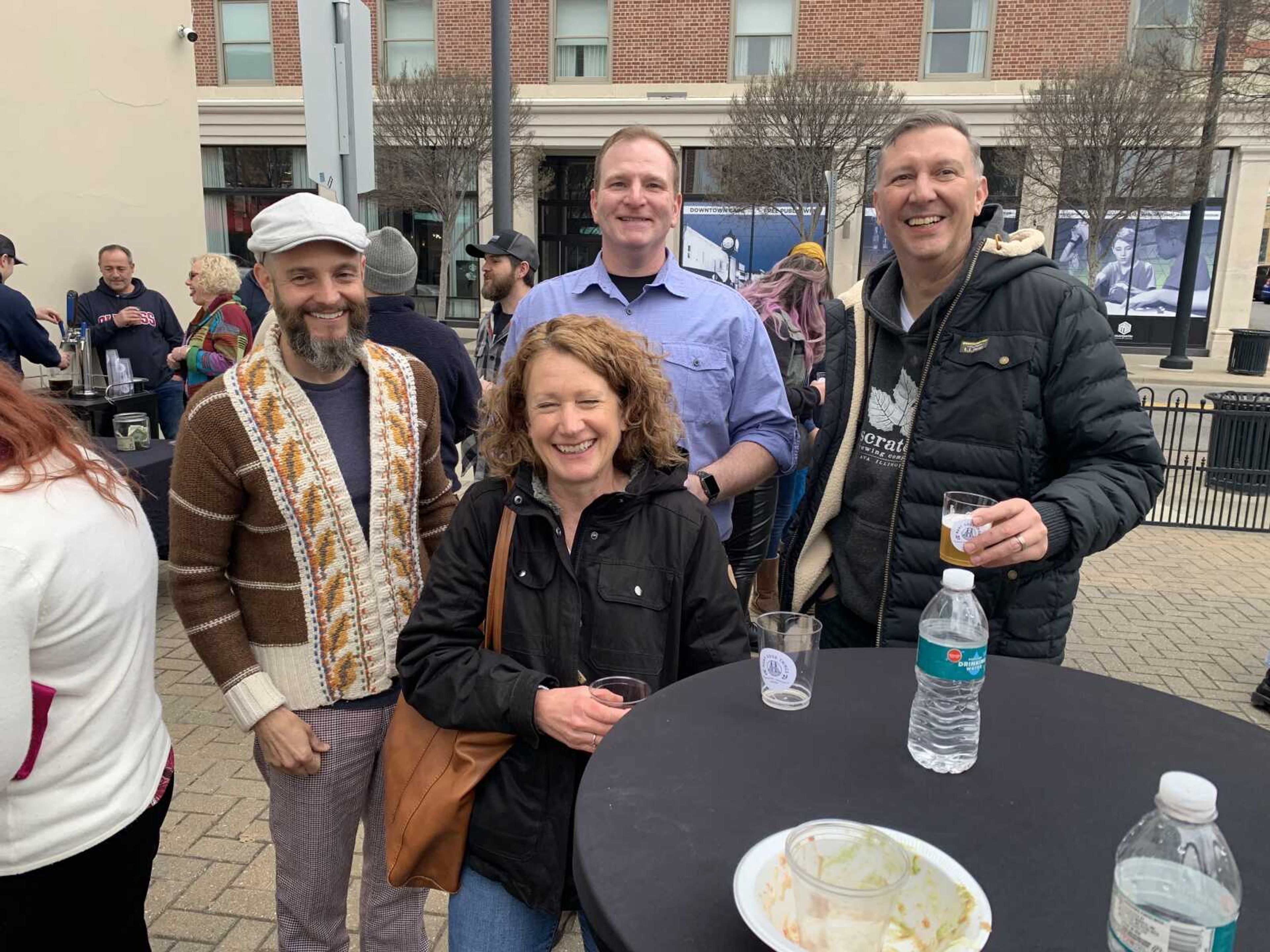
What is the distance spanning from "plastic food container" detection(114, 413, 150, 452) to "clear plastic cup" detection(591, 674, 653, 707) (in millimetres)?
4574

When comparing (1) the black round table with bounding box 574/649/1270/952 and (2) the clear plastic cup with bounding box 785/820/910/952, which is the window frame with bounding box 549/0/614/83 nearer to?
(1) the black round table with bounding box 574/649/1270/952

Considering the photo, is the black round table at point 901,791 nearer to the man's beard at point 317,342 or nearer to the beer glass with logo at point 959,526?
the beer glass with logo at point 959,526

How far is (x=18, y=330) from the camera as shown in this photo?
636 centimetres

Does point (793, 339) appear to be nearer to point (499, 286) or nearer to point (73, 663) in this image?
point (499, 286)

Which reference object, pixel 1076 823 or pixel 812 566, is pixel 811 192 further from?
pixel 1076 823

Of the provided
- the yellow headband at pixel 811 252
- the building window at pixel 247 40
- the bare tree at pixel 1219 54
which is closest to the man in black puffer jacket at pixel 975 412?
the yellow headband at pixel 811 252

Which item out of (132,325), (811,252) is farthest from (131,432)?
(811,252)

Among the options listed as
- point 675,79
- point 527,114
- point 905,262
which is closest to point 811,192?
point 675,79

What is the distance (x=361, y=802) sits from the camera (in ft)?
7.86

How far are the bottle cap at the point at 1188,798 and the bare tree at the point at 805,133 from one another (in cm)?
1797

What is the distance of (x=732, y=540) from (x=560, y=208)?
2058 centimetres

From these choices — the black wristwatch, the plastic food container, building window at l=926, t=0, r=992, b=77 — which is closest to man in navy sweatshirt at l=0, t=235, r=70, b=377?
the plastic food container

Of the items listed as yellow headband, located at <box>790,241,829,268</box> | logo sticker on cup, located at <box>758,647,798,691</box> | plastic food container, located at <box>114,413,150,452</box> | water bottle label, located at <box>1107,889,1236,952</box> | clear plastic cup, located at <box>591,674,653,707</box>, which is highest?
yellow headband, located at <box>790,241,829,268</box>

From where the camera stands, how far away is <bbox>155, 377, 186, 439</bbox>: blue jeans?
7758 millimetres
